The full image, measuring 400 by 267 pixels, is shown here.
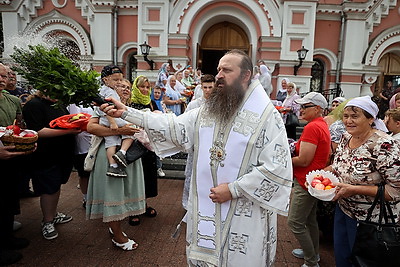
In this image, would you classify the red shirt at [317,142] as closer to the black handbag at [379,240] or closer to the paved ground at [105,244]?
the black handbag at [379,240]

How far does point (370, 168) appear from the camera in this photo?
2.11m

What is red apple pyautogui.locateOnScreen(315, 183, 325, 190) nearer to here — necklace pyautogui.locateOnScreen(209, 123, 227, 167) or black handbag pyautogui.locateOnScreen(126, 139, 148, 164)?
necklace pyautogui.locateOnScreen(209, 123, 227, 167)

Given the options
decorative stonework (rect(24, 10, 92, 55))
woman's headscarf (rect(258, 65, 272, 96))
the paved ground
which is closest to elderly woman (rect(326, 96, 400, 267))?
the paved ground

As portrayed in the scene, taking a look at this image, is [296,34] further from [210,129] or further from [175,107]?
[210,129]

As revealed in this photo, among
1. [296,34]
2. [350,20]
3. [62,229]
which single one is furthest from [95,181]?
[350,20]

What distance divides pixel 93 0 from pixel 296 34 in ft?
31.0

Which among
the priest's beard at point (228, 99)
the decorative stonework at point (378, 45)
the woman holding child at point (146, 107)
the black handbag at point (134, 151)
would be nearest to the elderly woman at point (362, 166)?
the priest's beard at point (228, 99)

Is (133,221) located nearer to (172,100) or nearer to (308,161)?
(308,161)

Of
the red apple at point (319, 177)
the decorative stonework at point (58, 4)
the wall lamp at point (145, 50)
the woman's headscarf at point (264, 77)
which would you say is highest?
the decorative stonework at point (58, 4)

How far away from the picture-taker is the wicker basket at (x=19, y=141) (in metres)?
2.70

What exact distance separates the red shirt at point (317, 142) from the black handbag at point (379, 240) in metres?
0.79

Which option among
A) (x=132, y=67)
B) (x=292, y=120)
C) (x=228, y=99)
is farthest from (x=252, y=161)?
(x=132, y=67)

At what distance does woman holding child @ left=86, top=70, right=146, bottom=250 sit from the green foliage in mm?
867

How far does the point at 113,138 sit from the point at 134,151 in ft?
0.97
